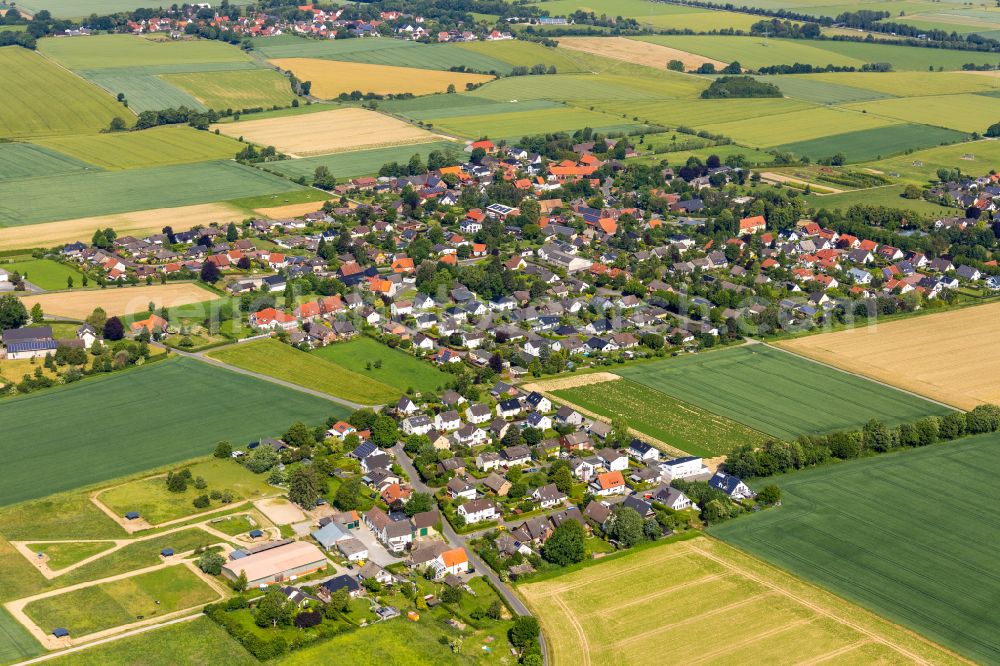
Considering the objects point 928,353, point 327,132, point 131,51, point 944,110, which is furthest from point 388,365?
point 131,51

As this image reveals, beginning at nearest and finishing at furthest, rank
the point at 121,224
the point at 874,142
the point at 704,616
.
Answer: the point at 704,616, the point at 121,224, the point at 874,142

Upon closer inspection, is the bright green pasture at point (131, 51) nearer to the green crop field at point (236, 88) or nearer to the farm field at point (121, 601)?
the green crop field at point (236, 88)

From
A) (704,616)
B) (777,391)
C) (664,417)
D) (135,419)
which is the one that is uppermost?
(777,391)

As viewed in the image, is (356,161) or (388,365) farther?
(356,161)

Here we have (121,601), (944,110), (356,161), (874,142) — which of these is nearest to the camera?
(121,601)

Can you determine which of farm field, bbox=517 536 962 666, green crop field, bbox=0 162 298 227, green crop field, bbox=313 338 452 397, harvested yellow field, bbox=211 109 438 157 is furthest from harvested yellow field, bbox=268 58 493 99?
farm field, bbox=517 536 962 666

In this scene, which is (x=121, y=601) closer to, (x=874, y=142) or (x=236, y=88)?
(x=874, y=142)

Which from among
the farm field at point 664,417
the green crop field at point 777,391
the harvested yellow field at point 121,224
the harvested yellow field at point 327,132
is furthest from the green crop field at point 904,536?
the harvested yellow field at point 327,132
